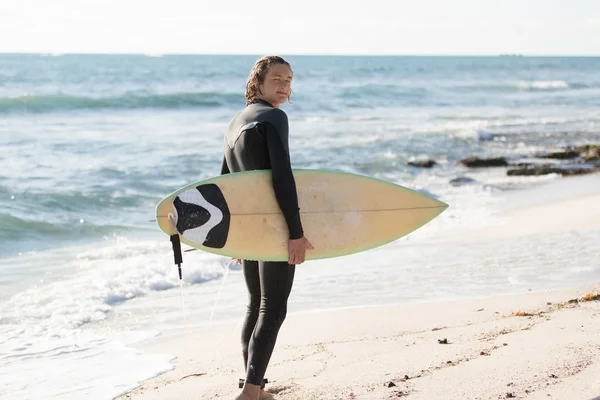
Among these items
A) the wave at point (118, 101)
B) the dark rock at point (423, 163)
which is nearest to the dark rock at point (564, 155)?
the dark rock at point (423, 163)

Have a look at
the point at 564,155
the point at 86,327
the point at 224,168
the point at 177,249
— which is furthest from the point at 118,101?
the point at 177,249

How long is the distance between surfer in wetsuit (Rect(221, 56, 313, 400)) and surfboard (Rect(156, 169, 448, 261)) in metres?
0.06

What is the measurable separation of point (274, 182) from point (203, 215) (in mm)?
466

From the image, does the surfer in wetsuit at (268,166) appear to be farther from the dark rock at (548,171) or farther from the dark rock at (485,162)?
the dark rock at (485,162)

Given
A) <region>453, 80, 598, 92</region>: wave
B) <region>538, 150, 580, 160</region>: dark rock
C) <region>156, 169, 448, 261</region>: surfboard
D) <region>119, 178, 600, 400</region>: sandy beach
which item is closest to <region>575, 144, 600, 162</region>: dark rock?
<region>538, 150, 580, 160</region>: dark rock

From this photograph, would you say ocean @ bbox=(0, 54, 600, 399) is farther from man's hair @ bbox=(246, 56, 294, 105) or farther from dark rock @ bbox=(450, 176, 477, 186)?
man's hair @ bbox=(246, 56, 294, 105)

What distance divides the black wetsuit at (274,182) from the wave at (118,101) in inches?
810

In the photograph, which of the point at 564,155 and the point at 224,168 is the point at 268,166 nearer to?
the point at 224,168

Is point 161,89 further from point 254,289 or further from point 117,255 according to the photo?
point 254,289

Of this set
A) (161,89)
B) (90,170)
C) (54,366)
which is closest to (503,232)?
(54,366)

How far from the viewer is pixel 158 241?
750 centimetres

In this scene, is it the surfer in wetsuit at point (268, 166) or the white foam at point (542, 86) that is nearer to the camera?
the surfer in wetsuit at point (268, 166)

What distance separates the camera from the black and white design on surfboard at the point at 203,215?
3.09m

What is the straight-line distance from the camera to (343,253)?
3.32 meters
